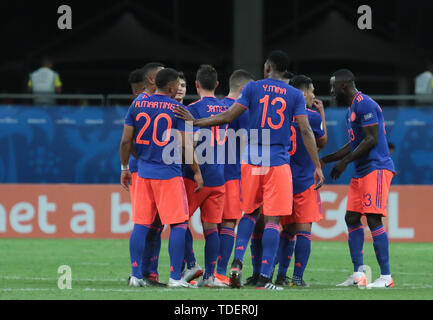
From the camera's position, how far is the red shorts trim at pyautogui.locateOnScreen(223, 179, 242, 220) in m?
11.1

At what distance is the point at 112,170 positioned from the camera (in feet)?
59.9

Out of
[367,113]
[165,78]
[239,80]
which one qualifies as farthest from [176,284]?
[367,113]

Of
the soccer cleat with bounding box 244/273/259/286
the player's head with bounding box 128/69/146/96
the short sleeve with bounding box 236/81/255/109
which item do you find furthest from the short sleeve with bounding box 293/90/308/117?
the player's head with bounding box 128/69/146/96

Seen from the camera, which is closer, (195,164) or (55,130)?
(195,164)

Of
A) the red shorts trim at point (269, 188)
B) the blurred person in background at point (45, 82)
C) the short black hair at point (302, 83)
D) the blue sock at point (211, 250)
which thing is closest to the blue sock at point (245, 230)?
the red shorts trim at point (269, 188)

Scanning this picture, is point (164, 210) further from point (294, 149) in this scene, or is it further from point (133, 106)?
point (294, 149)

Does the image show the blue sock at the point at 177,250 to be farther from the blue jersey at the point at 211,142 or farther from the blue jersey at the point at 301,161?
the blue jersey at the point at 301,161

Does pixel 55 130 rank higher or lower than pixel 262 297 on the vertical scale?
higher

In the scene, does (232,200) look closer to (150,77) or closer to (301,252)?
(301,252)

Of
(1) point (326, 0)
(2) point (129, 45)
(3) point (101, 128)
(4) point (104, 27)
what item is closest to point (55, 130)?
(3) point (101, 128)

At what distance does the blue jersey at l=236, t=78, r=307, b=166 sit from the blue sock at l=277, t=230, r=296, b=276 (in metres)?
1.30

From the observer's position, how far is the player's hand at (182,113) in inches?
400
